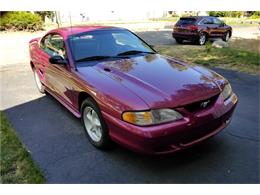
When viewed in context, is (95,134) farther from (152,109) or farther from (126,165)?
(152,109)

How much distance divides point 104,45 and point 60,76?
805mm

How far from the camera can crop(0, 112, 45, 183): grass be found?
3.16m

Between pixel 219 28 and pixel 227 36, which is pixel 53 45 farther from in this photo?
pixel 227 36

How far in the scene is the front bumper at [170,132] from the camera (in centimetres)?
290

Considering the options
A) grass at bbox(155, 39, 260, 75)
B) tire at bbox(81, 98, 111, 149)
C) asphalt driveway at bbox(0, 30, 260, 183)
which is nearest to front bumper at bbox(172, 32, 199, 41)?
grass at bbox(155, 39, 260, 75)

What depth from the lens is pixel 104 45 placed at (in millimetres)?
4488

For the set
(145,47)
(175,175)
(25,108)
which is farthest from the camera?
(25,108)

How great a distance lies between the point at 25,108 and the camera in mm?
5383

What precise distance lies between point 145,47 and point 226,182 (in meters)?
2.55

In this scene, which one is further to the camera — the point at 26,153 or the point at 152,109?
the point at 26,153

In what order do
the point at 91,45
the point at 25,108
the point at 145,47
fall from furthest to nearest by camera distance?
the point at 25,108 < the point at 145,47 < the point at 91,45

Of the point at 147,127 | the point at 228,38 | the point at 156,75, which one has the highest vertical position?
the point at 156,75

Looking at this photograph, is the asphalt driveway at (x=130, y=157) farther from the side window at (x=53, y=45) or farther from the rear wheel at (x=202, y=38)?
the rear wheel at (x=202, y=38)

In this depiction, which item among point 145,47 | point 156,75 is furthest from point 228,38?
point 156,75
